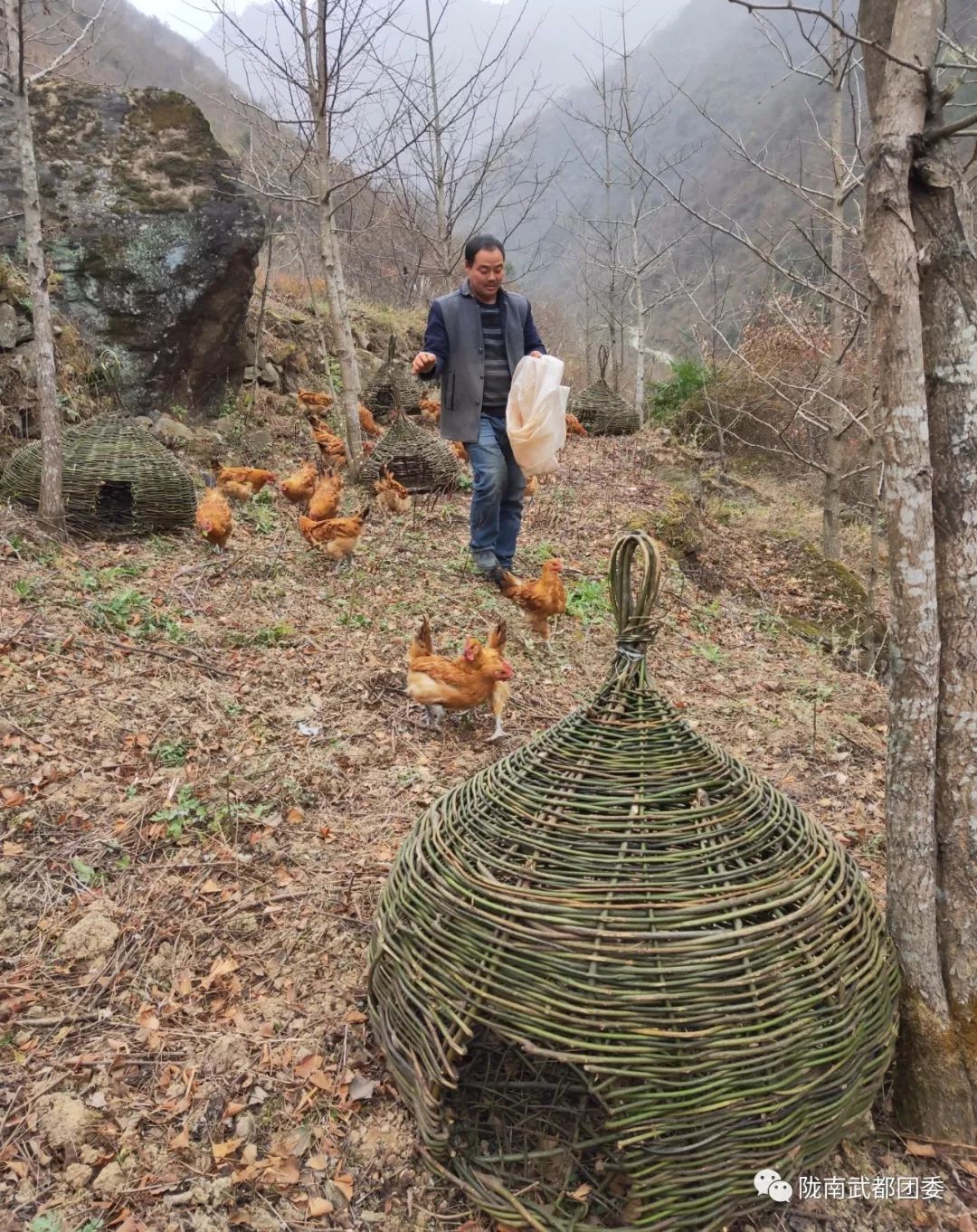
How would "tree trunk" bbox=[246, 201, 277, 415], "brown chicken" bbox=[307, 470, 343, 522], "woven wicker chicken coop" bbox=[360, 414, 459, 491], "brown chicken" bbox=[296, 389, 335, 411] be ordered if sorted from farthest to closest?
"brown chicken" bbox=[296, 389, 335, 411] → "tree trunk" bbox=[246, 201, 277, 415] → "woven wicker chicken coop" bbox=[360, 414, 459, 491] → "brown chicken" bbox=[307, 470, 343, 522]

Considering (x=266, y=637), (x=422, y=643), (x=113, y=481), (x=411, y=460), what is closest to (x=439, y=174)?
(x=411, y=460)

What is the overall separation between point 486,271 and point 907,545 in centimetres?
389

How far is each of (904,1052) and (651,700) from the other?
1.13m

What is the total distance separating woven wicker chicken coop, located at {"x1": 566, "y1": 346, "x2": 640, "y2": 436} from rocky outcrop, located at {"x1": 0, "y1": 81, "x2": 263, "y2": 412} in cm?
665

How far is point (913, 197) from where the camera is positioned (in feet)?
5.81

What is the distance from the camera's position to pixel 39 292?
203 inches

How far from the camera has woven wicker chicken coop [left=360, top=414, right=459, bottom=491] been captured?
27.0 ft

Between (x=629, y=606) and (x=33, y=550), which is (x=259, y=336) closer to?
(x=33, y=550)

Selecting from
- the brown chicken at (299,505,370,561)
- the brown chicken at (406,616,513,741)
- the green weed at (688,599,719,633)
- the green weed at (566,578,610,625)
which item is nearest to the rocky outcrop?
the brown chicken at (299,505,370,561)

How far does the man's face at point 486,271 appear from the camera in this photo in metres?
4.86

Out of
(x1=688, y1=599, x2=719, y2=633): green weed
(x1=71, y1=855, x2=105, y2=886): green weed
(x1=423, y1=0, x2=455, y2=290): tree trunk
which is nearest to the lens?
(x1=71, y1=855, x2=105, y2=886): green weed

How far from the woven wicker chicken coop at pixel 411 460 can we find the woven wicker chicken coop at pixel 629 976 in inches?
256

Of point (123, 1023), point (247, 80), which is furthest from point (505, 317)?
point (247, 80)

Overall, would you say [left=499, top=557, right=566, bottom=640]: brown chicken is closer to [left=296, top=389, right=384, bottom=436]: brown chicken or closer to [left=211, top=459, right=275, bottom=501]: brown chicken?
[left=211, top=459, right=275, bottom=501]: brown chicken
